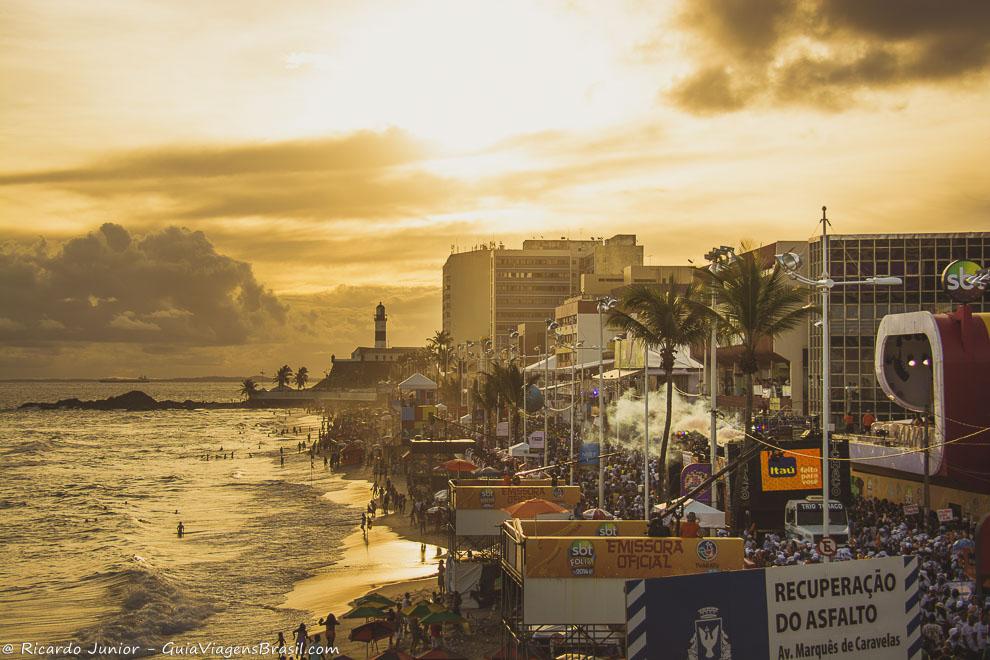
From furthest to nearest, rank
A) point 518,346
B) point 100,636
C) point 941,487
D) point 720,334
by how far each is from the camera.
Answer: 1. point 518,346
2. point 720,334
3. point 941,487
4. point 100,636

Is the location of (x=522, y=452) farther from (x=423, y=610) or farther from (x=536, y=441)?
(x=423, y=610)

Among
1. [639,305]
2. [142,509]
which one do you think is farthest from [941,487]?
[142,509]

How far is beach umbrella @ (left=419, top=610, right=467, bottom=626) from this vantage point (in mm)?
26547

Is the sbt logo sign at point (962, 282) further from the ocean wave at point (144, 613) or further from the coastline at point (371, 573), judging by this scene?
the ocean wave at point (144, 613)

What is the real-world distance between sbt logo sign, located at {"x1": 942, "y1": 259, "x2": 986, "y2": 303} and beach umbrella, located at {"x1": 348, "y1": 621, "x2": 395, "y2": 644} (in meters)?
23.3

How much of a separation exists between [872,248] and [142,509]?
54978 millimetres

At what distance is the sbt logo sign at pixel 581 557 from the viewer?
19.6m

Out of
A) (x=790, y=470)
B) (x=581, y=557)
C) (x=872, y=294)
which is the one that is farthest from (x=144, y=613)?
(x=872, y=294)

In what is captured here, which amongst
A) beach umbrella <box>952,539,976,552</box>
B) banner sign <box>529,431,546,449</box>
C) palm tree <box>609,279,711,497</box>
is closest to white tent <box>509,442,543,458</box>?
banner sign <box>529,431,546,449</box>

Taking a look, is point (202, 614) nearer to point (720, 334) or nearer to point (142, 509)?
point (720, 334)

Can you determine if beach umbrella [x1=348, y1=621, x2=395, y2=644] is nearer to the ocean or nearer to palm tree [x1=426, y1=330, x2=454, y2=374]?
the ocean

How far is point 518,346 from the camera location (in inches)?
5315

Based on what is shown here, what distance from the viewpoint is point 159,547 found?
52.6 meters

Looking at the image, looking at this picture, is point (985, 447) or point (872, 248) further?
point (872, 248)
